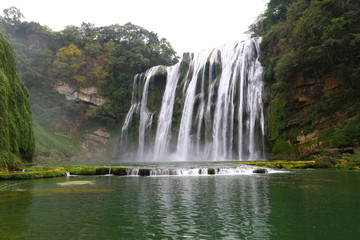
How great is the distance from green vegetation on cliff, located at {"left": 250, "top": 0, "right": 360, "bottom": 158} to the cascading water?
126 inches

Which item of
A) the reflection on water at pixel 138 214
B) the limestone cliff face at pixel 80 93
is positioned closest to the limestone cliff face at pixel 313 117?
the reflection on water at pixel 138 214

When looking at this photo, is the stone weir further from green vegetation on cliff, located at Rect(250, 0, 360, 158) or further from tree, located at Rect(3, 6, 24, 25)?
tree, located at Rect(3, 6, 24, 25)

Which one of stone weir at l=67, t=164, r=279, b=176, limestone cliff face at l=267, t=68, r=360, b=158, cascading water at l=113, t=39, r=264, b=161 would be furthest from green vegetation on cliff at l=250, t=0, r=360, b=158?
stone weir at l=67, t=164, r=279, b=176

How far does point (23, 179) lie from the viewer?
16.0 meters

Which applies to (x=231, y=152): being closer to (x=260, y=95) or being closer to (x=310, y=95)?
(x=260, y=95)

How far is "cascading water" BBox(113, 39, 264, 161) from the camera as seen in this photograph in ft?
116

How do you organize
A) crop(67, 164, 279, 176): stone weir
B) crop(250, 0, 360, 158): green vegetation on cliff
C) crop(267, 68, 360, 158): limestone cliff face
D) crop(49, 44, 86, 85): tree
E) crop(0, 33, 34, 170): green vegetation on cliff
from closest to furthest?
1. crop(67, 164, 279, 176): stone weir
2. crop(0, 33, 34, 170): green vegetation on cliff
3. crop(250, 0, 360, 158): green vegetation on cliff
4. crop(267, 68, 360, 158): limestone cliff face
5. crop(49, 44, 86, 85): tree

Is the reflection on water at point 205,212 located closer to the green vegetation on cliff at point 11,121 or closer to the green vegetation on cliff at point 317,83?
the green vegetation on cliff at point 11,121

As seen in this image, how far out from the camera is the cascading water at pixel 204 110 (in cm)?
3525

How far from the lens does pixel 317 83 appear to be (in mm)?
30375

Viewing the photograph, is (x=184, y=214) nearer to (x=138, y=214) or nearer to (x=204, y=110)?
(x=138, y=214)

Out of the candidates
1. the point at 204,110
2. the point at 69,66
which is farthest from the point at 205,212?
the point at 69,66

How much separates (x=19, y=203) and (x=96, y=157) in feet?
152

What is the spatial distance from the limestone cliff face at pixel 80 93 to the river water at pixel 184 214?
1888 inches
